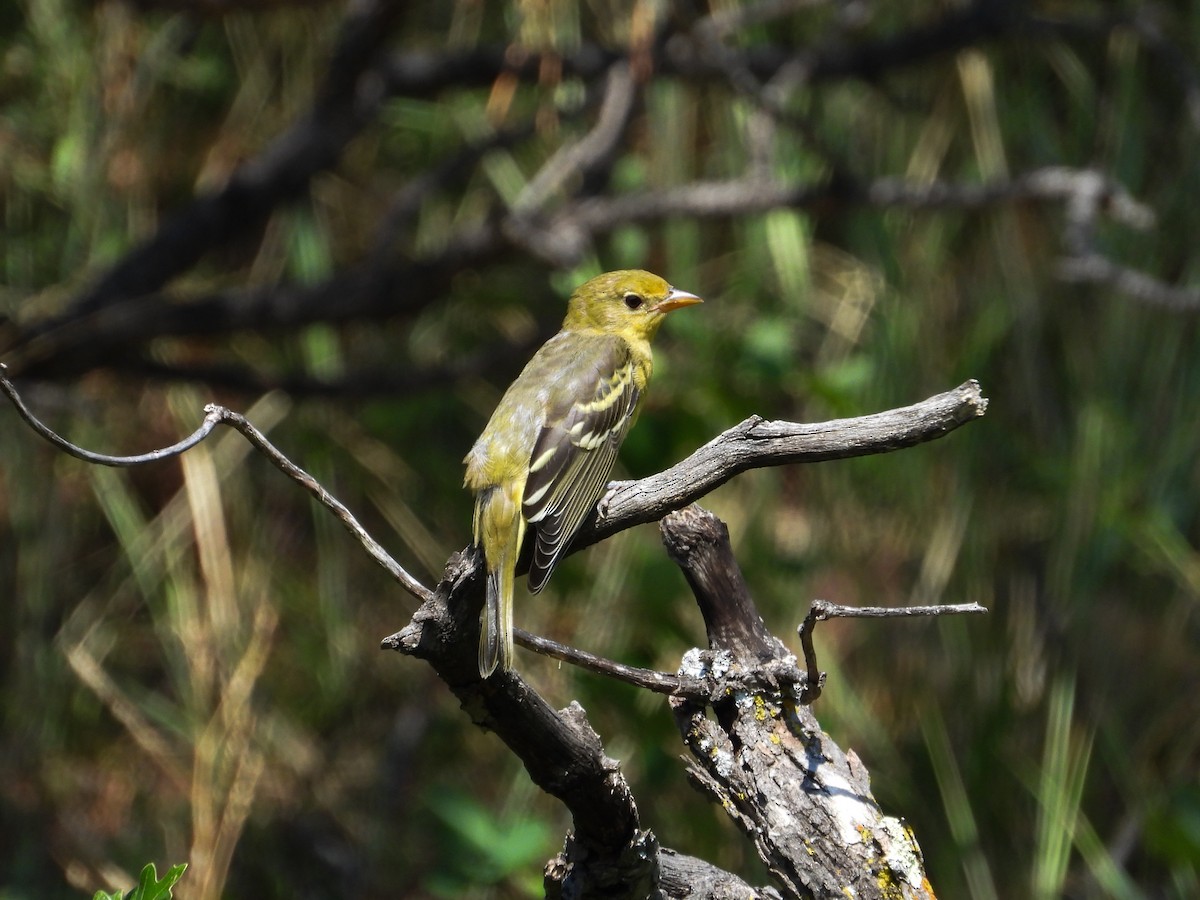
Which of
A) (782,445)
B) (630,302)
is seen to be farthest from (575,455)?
(782,445)

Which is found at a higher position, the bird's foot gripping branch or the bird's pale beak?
the bird's foot gripping branch

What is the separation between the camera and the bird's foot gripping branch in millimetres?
2037

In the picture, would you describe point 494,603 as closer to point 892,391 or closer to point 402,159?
point 892,391

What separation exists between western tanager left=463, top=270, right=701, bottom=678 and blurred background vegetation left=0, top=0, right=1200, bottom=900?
579 millimetres

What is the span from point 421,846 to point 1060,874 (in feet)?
7.70

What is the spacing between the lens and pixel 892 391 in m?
4.89

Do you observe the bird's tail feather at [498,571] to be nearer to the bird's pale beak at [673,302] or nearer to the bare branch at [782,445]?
the bare branch at [782,445]

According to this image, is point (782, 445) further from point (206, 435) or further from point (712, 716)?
point (206, 435)

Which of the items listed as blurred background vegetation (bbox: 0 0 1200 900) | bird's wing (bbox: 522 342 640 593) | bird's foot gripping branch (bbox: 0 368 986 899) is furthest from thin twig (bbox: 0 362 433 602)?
blurred background vegetation (bbox: 0 0 1200 900)

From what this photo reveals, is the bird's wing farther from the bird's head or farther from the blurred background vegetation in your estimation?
the blurred background vegetation

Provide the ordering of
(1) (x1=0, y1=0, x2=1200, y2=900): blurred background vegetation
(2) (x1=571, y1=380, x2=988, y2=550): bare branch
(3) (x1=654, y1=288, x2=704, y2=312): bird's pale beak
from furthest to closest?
(1) (x1=0, y1=0, x2=1200, y2=900): blurred background vegetation, (3) (x1=654, y1=288, x2=704, y2=312): bird's pale beak, (2) (x1=571, y1=380, x2=988, y2=550): bare branch

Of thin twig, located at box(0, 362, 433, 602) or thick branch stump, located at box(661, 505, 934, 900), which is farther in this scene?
thick branch stump, located at box(661, 505, 934, 900)

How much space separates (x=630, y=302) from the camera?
3775 millimetres

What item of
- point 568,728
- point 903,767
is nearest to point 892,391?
point 903,767
